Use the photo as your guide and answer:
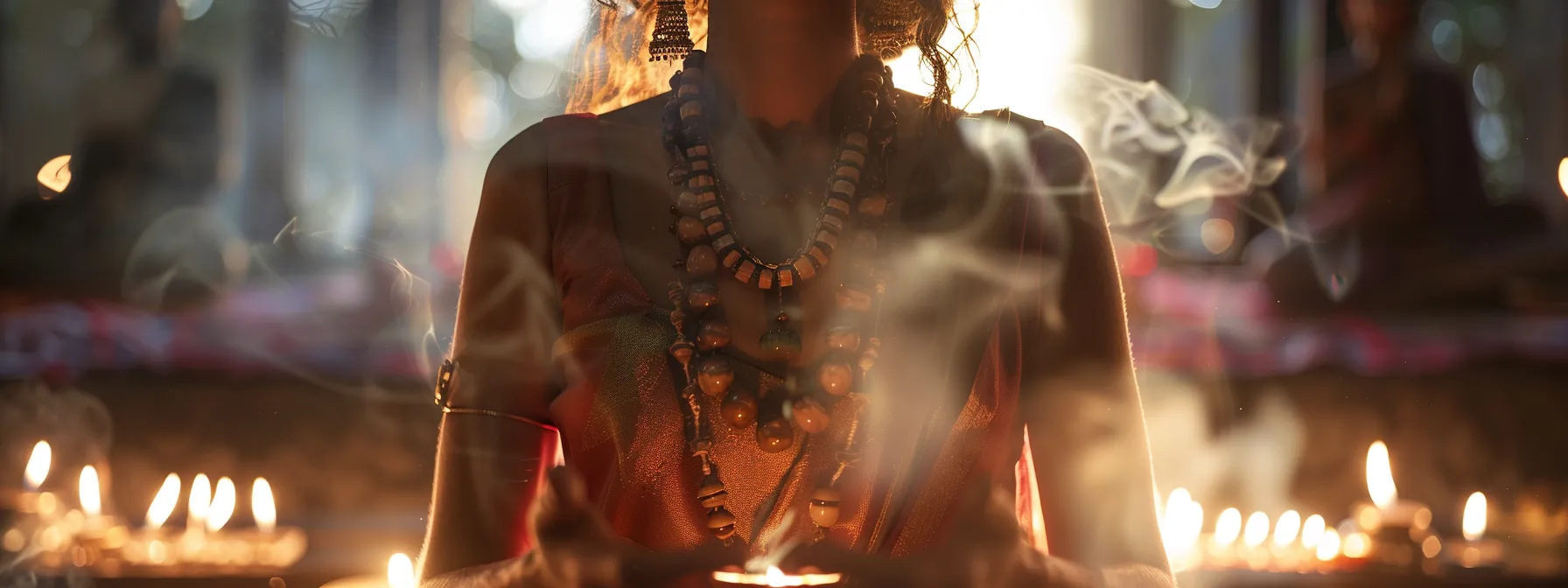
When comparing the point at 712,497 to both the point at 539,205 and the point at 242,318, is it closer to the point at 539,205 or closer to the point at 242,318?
the point at 539,205

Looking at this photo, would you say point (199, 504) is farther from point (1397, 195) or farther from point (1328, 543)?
point (1397, 195)

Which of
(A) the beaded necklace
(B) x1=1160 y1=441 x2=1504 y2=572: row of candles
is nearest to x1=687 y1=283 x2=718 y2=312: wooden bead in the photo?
(A) the beaded necklace

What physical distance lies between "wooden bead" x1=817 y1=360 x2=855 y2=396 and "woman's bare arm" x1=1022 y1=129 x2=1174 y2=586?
0.72 ft

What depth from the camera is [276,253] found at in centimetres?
593

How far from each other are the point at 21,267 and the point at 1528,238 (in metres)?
6.14

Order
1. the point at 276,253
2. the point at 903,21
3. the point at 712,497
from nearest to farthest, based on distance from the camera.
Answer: the point at 712,497
the point at 903,21
the point at 276,253

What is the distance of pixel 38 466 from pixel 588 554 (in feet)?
10.4

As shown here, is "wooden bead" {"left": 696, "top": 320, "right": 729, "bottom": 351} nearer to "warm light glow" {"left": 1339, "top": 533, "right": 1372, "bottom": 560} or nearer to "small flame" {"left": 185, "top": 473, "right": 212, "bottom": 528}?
"warm light glow" {"left": 1339, "top": 533, "right": 1372, "bottom": 560}

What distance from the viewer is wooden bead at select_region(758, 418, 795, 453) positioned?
1.34 metres

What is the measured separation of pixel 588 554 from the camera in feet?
3.46

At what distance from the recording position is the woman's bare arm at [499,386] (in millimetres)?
1405

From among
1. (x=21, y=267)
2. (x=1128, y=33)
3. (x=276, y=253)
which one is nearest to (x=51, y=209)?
(x=21, y=267)

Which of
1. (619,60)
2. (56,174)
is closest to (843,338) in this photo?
(619,60)

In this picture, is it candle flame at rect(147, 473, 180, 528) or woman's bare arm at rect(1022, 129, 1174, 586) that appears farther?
candle flame at rect(147, 473, 180, 528)
